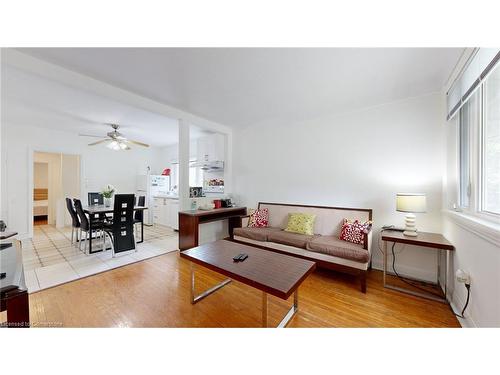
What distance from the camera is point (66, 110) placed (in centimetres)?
324

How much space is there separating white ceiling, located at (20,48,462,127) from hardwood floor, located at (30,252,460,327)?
2.37 metres

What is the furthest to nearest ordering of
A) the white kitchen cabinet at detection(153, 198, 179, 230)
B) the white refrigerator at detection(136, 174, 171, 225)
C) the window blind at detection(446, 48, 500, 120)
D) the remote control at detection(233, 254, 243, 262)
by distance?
the white refrigerator at detection(136, 174, 171, 225), the white kitchen cabinet at detection(153, 198, 179, 230), the remote control at detection(233, 254, 243, 262), the window blind at detection(446, 48, 500, 120)

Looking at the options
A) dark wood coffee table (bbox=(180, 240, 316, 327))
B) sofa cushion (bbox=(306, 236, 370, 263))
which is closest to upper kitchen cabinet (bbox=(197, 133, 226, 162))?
dark wood coffee table (bbox=(180, 240, 316, 327))

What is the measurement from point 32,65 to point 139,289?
256 centimetres

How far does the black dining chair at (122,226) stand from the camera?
117 inches

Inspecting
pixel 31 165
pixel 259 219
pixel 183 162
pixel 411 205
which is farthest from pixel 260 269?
pixel 31 165

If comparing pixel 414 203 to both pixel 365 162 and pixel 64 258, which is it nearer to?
pixel 365 162

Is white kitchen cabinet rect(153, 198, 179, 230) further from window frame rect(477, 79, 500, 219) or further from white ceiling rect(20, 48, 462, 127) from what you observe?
window frame rect(477, 79, 500, 219)

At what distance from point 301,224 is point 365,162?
137 centimetres

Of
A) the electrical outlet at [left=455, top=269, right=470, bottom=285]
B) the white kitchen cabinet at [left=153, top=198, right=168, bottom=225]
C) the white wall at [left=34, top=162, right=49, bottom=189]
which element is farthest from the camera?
the white wall at [left=34, top=162, right=49, bottom=189]

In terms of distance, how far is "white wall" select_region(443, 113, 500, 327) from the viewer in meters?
1.19
